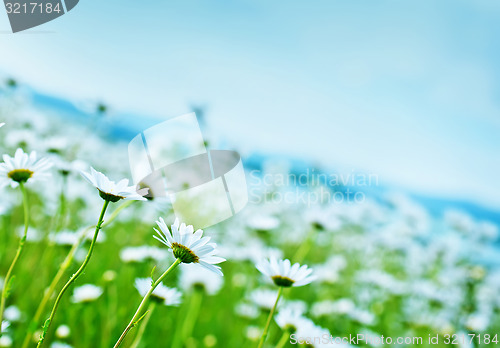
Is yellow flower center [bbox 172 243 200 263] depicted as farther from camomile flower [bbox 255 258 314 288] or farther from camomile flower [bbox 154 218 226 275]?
camomile flower [bbox 255 258 314 288]

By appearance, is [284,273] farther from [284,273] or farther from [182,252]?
[182,252]

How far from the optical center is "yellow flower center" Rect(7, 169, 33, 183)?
712 millimetres

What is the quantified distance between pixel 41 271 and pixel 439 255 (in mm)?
2528

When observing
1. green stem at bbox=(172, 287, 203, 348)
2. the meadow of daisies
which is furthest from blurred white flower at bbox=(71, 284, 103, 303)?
green stem at bbox=(172, 287, 203, 348)

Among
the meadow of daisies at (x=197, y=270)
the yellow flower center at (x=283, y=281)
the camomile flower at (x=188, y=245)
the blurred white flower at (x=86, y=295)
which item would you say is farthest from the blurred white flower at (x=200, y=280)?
the camomile flower at (x=188, y=245)

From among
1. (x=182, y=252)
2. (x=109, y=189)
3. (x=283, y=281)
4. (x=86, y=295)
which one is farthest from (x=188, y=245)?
(x=86, y=295)

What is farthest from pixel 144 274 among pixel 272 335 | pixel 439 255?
pixel 439 255

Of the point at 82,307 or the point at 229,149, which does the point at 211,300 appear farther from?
the point at 82,307

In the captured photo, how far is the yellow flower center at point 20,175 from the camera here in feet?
2.34

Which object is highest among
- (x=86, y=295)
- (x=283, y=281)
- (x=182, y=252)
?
(x=182, y=252)

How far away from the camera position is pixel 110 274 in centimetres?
141

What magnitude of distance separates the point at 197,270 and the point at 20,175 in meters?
0.95

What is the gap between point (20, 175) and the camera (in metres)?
0.72

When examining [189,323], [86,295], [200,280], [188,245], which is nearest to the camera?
[188,245]
